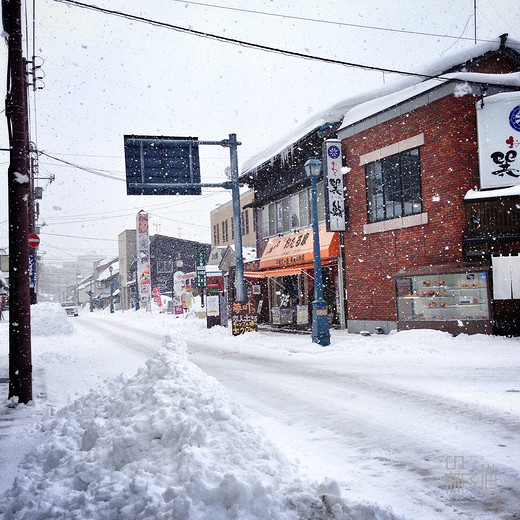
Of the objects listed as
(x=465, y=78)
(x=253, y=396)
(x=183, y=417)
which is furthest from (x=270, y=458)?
(x=465, y=78)

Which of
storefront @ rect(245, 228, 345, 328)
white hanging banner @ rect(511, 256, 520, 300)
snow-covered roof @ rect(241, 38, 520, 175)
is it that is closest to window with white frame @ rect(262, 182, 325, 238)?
storefront @ rect(245, 228, 345, 328)

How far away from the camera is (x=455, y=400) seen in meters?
7.14

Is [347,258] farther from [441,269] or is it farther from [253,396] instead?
[253,396]

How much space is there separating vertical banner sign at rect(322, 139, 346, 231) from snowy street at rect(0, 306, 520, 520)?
5464 millimetres

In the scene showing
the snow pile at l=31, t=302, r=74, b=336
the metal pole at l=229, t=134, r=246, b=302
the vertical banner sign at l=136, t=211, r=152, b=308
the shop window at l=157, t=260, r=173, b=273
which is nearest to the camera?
the metal pole at l=229, t=134, r=246, b=302

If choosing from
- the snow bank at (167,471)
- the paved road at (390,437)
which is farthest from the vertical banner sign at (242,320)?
the snow bank at (167,471)

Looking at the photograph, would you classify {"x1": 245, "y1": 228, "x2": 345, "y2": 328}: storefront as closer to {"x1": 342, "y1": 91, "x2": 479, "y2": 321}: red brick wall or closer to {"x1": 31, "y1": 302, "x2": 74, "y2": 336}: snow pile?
{"x1": 342, "y1": 91, "x2": 479, "y2": 321}: red brick wall

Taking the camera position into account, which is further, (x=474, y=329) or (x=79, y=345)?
(x=79, y=345)

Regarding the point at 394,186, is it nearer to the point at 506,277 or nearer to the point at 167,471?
the point at 506,277

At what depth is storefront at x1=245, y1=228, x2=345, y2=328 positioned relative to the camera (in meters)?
19.8

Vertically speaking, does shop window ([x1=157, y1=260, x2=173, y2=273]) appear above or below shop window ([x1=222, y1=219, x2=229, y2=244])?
below

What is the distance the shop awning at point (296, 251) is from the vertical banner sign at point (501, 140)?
6.32 metres

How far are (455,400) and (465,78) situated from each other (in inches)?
442

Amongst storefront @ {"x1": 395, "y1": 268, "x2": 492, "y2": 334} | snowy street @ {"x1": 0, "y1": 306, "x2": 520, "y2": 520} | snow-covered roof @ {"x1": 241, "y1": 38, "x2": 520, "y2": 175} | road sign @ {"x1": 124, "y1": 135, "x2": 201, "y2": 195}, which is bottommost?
snowy street @ {"x1": 0, "y1": 306, "x2": 520, "y2": 520}
